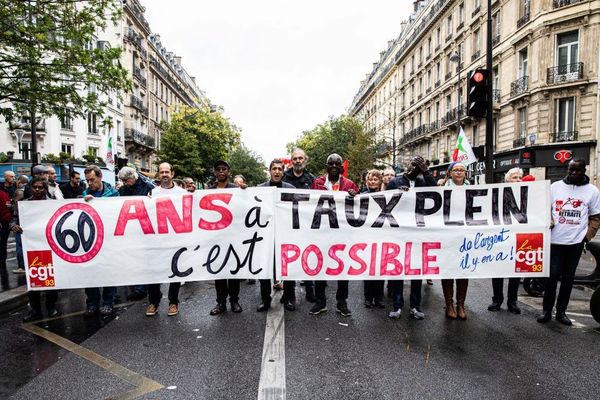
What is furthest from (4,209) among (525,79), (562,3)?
(562,3)

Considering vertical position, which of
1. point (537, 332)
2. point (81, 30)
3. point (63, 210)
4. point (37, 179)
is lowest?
point (537, 332)

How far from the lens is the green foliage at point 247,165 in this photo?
6638cm

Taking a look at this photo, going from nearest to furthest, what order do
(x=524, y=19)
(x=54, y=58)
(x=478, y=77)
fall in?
Result: (x=478, y=77) → (x=54, y=58) → (x=524, y=19)

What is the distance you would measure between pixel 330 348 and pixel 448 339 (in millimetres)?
1293

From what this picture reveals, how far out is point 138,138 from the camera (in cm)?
4481

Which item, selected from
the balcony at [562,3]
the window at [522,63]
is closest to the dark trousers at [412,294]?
the balcony at [562,3]

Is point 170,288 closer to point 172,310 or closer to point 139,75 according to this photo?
point 172,310

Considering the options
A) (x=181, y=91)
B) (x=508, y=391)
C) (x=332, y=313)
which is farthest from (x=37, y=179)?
(x=181, y=91)

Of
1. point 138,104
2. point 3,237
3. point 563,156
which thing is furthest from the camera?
point 138,104

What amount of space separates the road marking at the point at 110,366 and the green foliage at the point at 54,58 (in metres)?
7.03

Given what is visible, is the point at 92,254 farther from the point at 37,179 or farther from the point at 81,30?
the point at 81,30

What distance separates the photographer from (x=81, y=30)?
409 inches

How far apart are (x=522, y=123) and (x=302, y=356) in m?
28.0

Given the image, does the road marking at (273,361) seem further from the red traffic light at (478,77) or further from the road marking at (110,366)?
the red traffic light at (478,77)
